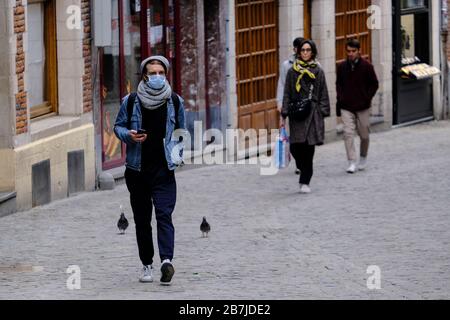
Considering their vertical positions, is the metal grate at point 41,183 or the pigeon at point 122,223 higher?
the metal grate at point 41,183

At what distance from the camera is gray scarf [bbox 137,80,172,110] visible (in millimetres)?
12523

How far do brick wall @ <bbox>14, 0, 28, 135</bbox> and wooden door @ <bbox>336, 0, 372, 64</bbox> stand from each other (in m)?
9.45

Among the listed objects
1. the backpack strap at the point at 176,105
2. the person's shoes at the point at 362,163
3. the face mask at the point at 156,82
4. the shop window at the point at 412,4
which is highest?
the shop window at the point at 412,4

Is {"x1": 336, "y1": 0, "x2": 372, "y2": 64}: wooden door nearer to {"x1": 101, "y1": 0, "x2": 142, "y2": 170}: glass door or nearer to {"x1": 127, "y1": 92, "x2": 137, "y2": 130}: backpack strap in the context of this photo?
{"x1": 101, "y1": 0, "x2": 142, "y2": 170}: glass door

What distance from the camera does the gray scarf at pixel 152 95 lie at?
493 inches

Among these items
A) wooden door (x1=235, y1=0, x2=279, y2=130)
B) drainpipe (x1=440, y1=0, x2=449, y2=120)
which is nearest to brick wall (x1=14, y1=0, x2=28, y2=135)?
wooden door (x1=235, y1=0, x2=279, y2=130)

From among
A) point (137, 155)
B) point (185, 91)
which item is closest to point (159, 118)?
point (137, 155)

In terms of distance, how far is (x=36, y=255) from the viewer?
563 inches

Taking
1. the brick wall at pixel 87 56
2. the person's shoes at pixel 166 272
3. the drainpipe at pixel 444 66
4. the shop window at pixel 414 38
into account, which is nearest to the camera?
the person's shoes at pixel 166 272

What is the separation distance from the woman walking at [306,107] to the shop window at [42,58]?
9.06 ft

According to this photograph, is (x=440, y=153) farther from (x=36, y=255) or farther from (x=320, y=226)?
(x=36, y=255)

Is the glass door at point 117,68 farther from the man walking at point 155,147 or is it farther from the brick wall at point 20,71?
the man walking at point 155,147

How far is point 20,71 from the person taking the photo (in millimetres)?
17438

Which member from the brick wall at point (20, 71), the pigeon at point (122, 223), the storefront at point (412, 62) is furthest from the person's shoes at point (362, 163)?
the storefront at point (412, 62)
